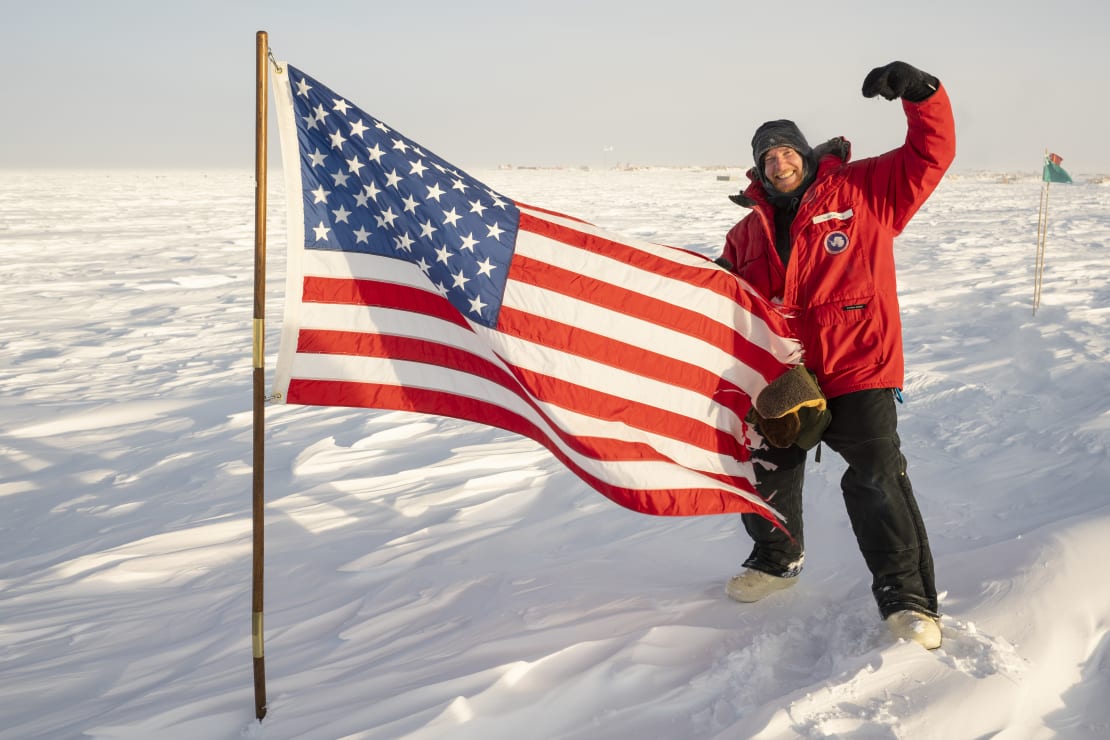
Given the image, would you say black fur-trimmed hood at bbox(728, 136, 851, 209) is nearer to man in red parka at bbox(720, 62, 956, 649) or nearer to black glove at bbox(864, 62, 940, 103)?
man in red parka at bbox(720, 62, 956, 649)

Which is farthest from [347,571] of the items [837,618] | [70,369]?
[70,369]

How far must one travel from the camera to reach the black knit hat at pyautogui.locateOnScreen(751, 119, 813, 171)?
2834mm

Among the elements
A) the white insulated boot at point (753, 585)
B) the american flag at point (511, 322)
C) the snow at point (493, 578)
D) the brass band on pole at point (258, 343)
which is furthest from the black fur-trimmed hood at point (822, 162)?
the brass band on pole at point (258, 343)

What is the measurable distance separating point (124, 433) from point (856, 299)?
5.70 meters

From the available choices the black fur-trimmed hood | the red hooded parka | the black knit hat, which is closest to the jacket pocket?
the red hooded parka

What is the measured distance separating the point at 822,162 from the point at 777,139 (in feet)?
0.58

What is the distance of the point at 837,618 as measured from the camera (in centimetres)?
282

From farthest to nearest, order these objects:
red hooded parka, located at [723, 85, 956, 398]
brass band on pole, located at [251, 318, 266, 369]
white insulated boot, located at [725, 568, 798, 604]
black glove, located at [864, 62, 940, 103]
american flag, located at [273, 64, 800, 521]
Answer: white insulated boot, located at [725, 568, 798, 604] < american flag, located at [273, 64, 800, 521] < red hooded parka, located at [723, 85, 956, 398] < brass band on pole, located at [251, 318, 266, 369] < black glove, located at [864, 62, 940, 103]

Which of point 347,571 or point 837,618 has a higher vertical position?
point 837,618

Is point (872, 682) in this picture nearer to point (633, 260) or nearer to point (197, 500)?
point (633, 260)

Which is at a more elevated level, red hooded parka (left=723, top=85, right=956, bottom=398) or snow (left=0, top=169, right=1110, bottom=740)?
red hooded parka (left=723, top=85, right=956, bottom=398)

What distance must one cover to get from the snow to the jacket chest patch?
1249mm

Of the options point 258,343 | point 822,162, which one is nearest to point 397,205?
point 258,343

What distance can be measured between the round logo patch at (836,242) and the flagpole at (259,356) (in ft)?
5.91
